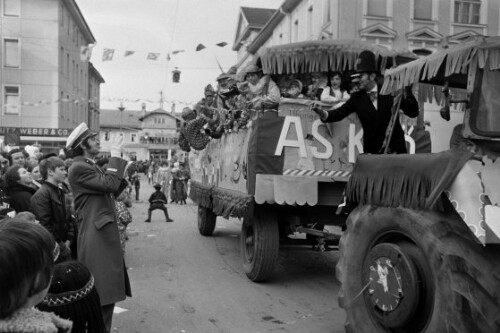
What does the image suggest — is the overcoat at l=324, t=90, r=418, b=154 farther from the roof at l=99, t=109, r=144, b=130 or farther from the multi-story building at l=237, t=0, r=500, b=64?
the roof at l=99, t=109, r=144, b=130

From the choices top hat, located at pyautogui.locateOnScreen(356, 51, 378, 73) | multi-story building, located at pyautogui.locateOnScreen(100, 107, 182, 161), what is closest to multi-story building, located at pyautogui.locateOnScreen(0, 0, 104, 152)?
top hat, located at pyautogui.locateOnScreen(356, 51, 378, 73)

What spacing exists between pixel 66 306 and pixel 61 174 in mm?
3132

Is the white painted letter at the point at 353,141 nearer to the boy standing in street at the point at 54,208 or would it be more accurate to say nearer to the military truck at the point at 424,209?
the military truck at the point at 424,209

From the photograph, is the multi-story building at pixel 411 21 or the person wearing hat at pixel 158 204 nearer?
the person wearing hat at pixel 158 204

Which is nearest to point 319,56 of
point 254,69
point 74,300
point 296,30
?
point 254,69

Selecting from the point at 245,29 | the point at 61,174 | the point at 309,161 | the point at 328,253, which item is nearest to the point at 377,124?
the point at 309,161

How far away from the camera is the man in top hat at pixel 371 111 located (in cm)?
455

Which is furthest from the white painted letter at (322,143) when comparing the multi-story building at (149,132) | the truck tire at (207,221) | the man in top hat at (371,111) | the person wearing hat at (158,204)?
the multi-story building at (149,132)

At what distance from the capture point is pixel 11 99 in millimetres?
32969

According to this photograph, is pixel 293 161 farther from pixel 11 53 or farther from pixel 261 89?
pixel 11 53

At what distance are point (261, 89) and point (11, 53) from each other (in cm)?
3146

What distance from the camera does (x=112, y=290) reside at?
383 centimetres

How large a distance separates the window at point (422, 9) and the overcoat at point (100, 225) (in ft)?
71.6

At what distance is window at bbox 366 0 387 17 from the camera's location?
22.4 metres
